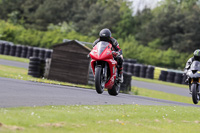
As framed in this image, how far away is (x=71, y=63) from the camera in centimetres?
2027

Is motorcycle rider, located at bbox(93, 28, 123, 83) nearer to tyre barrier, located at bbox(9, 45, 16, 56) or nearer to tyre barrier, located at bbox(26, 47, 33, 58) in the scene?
tyre barrier, located at bbox(26, 47, 33, 58)

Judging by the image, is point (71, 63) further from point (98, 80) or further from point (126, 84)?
point (98, 80)

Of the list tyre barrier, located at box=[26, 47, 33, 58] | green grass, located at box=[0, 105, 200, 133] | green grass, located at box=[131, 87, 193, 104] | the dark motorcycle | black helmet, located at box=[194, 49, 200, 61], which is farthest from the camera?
tyre barrier, located at box=[26, 47, 33, 58]

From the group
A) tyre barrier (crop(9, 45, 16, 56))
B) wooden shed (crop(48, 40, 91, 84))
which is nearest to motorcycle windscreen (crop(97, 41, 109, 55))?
wooden shed (crop(48, 40, 91, 84))

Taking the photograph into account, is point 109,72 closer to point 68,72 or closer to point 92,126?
point 92,126

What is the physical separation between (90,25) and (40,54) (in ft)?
117

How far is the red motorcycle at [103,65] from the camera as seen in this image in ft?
32.0

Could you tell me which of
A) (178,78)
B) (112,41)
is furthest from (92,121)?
(178,78)

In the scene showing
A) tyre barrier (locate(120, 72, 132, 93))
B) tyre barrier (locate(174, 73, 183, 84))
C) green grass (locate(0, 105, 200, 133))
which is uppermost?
tyre barrier (locate(174, 73, 183, 84))

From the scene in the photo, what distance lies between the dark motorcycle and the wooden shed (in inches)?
297

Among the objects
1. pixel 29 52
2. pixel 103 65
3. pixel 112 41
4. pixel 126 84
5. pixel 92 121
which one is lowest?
pixel 92 121

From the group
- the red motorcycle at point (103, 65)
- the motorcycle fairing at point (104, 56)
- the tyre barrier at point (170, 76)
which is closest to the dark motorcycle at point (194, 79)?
the red motorcycle at point (103, 65)

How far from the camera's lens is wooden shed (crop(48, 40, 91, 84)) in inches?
789

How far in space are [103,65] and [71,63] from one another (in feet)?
33.4
